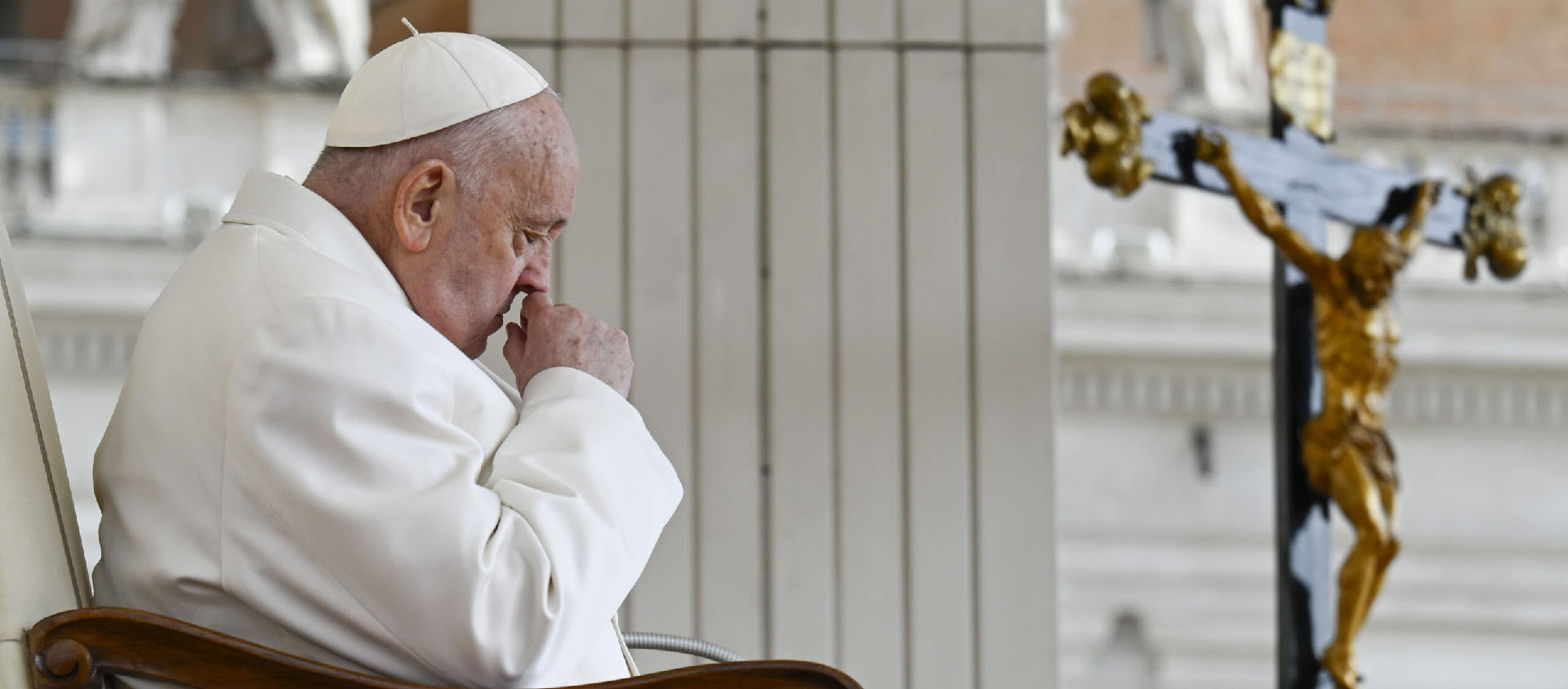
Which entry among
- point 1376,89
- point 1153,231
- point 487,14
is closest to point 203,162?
point 1153,231

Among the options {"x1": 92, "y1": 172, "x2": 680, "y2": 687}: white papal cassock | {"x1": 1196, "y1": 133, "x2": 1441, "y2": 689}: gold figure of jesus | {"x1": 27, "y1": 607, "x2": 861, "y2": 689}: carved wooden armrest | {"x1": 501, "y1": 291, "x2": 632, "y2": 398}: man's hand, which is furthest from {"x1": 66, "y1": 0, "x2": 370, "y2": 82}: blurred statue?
{"x1": 27, "y1": 607, "x2": 861, "y2": 689}: carved wooden armrest

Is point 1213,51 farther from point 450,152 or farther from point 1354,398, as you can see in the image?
point 450,152

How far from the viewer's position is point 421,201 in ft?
5.98

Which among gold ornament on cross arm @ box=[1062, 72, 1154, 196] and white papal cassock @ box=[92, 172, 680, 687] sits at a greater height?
gold ornament on cross arm @ box=[1062, 72, 1154, 196]

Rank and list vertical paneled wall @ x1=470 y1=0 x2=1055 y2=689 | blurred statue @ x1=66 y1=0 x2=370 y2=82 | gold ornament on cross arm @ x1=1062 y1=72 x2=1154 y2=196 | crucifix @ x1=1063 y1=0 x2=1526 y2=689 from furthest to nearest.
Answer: blurred statue @ x1=66 y1=0 x2=370 y2=82
crucifix @ x1=1063 y1=0 x2=1526 y2=689
gold ornament on cross arm @ x1=1062 y1=72 x2=1154 y2=196
vertical paneled wall @ x1=470 y1=0 x2=1055 y2=689

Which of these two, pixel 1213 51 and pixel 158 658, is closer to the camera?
pixel 158 658

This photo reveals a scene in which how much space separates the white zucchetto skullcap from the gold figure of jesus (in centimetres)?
216

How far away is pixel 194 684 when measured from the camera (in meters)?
1.53

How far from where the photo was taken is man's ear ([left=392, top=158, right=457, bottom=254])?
1.81 m

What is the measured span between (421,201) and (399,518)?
36 centimetres

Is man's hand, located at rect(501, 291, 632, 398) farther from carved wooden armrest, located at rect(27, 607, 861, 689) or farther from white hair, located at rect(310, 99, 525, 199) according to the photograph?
carved wooden armrest, located at rect(27, 607, 861, 689)

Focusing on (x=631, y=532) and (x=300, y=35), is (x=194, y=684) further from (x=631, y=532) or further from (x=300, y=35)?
(x=300, y=35)

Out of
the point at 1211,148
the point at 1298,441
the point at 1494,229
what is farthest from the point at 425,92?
the point at 1494,229

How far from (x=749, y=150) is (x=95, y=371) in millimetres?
4240
